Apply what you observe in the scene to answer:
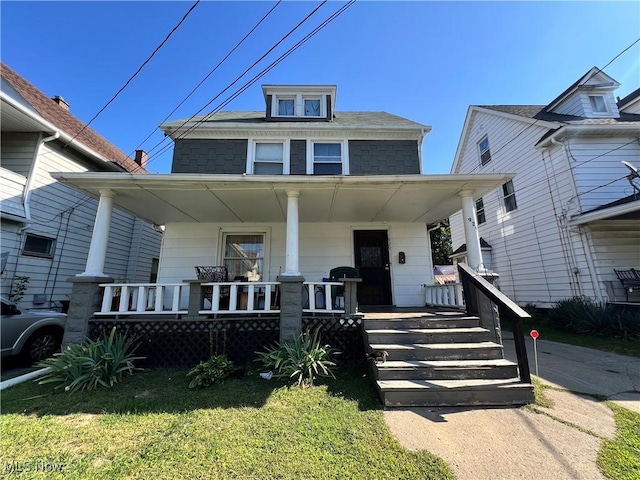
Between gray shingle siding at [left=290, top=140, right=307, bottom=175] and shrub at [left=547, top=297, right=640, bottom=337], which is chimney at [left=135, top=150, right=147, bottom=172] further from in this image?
shrub at [left=547, top=297, right=640, bottom=337]

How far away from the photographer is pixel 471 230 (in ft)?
17.5

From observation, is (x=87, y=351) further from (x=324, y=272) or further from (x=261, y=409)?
(x=324, y=272)

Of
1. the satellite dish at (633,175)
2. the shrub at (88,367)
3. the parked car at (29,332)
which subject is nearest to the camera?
the shrub at (88,367)

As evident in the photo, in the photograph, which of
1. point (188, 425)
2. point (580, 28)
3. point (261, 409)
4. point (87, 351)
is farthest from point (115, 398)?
point (580, 28)

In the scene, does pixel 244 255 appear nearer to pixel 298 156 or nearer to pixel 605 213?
pixel 298 156

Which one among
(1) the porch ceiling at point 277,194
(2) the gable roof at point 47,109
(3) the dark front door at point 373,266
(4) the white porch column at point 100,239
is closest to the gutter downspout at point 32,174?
(2) the gable roof at point 47,109

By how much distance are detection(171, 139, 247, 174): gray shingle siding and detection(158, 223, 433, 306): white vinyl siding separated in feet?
5.02

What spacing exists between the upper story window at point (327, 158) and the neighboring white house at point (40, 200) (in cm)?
685

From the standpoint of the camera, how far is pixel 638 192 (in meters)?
6.95

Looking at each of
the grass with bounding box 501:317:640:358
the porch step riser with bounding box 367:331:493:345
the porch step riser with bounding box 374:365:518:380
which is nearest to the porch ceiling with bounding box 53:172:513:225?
the porch step riser with bounding box 367:331:493:345

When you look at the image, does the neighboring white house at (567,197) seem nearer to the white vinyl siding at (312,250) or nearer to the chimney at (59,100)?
the white vinyl siding at (312,250)

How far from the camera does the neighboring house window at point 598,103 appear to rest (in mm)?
9148

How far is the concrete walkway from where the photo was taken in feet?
7.24

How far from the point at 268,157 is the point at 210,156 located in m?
1.58
